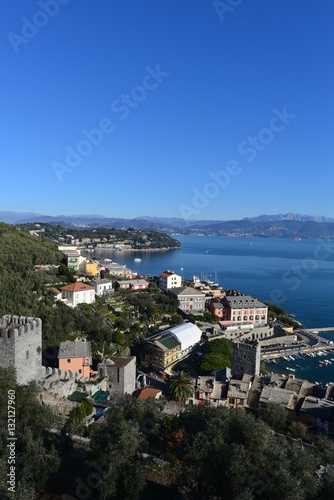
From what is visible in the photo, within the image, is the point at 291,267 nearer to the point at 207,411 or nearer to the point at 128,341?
the point at 128,341

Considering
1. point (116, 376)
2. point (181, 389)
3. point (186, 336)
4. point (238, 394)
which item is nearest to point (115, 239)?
point (186, 336)

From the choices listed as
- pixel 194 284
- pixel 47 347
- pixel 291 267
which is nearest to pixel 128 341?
pixel 47 347

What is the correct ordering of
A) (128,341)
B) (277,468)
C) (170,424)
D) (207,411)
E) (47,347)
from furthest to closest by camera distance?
(128,341)
(47,347)
(170,424)
(207,411)
(277,468)

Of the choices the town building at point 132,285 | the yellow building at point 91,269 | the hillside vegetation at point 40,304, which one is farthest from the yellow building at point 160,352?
the yellow building at point 91,269

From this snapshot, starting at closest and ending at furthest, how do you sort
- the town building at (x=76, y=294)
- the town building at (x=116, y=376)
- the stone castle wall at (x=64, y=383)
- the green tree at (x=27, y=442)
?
the green tree at (x=27, y=442) → the stone castle wall at (x=64, y=383) → the town building at (x=116, y=376) → the town building at (x=76, y=294)

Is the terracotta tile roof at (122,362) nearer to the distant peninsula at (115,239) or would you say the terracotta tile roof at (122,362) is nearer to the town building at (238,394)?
the town building at (238,394)

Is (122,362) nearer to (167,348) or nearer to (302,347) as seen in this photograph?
(167,348)

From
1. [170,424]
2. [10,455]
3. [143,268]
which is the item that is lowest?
[143,268]
